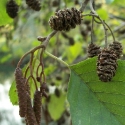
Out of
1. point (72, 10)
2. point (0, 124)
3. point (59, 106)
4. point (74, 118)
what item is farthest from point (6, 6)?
point (0, 124)

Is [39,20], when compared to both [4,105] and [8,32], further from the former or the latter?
[4,105]

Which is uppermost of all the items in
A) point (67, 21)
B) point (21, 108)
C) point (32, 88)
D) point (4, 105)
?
point (67, 21)

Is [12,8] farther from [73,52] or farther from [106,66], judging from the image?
[73,52]

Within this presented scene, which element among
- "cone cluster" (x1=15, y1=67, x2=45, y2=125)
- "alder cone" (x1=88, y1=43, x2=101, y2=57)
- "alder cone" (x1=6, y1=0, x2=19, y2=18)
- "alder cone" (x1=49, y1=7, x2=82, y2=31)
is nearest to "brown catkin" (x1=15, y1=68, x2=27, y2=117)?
"cone cluster" (x1=15, y1=67, x2=45, y2=125)

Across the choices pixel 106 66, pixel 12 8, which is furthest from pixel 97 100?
pixel 12 8

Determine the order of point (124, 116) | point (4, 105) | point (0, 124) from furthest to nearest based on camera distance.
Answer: point (4, 105) → point (0, 124) → point (124, 116)

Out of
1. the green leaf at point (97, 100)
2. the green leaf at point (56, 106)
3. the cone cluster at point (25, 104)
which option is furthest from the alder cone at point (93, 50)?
the green leaf at point (56, 106)

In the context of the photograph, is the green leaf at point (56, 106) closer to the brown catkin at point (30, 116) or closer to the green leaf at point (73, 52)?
the green leaf at point (73, 52)
